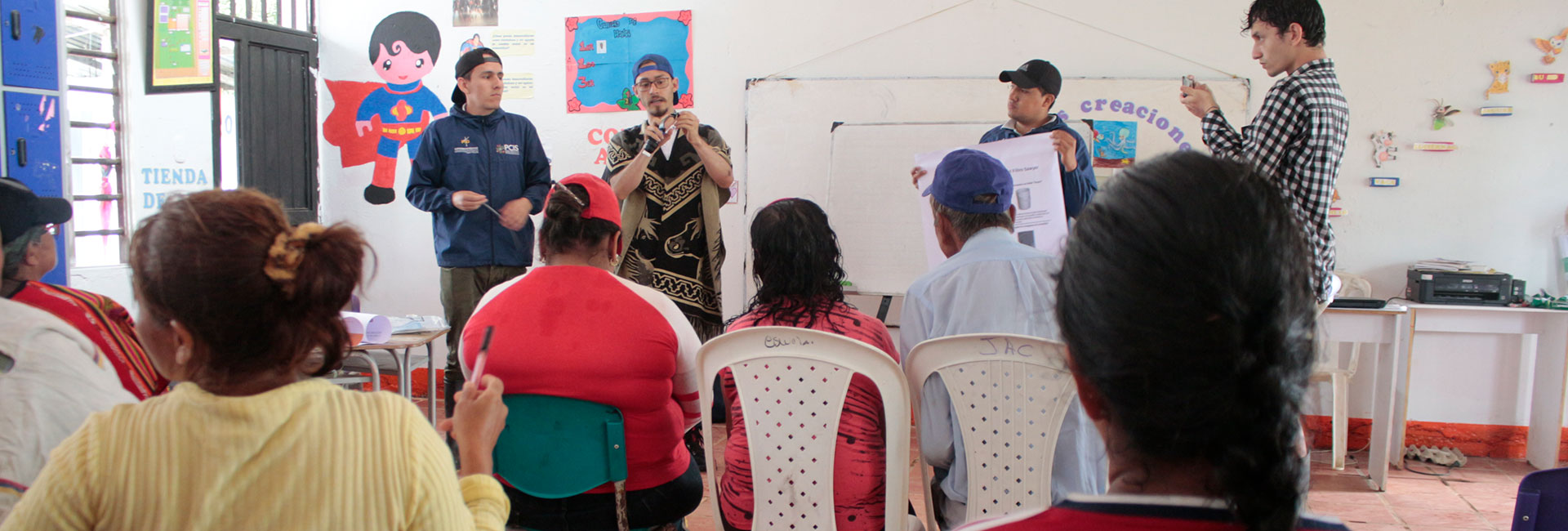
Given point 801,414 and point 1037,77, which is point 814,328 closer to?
point 801,414

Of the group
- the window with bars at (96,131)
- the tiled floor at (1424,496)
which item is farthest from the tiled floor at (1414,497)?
the window with bars at (96,131)

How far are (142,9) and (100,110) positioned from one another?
1.55 feet

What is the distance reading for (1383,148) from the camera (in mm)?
3699

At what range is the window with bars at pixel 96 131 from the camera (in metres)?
3.44

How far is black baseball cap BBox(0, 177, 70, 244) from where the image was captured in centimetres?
136

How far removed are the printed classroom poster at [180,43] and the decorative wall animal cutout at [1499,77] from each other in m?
5.67

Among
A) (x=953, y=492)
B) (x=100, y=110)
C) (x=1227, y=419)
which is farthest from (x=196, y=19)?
(x=1227, y=419)

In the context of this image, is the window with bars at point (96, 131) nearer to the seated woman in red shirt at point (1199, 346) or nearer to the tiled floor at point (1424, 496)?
the seated woman in red shirt at point (1199, 346)

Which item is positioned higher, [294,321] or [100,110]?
[100,110]

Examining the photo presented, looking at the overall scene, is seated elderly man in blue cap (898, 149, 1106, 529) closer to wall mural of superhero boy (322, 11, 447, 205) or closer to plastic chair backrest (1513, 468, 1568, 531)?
plastic chair backrest (1513, 468, 1568, 531)

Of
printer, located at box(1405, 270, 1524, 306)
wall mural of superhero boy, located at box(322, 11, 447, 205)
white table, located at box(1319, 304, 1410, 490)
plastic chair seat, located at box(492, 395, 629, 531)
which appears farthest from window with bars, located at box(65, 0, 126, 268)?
printer, located at box(1405, 270, 1524, 306)

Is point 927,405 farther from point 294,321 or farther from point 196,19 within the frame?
point 196,19

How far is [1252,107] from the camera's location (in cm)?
380

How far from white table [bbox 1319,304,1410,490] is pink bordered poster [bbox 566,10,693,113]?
3.09m
